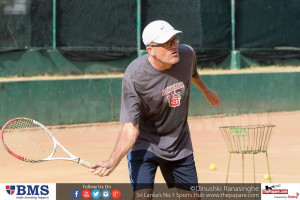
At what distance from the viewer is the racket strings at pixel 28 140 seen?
6.45 m

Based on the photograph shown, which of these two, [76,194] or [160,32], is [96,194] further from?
[160,32]

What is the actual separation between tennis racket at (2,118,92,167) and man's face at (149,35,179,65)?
129 centimetres

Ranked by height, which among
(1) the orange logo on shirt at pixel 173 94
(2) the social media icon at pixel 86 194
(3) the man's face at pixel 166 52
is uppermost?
(3) the man's face at pixel 166 52

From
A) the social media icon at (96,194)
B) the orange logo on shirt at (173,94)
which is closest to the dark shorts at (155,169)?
the orange logo on shirt at (173,94)

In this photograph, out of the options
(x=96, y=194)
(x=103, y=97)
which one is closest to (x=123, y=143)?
(x=96, y=194)

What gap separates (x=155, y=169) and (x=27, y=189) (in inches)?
115

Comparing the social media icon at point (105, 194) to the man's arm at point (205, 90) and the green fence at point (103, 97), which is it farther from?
the green fence at point (103, 97)

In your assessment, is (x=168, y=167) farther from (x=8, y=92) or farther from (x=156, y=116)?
(x=8, y=92)

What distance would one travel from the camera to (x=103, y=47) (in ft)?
54.2

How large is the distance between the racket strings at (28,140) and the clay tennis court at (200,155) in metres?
2.29

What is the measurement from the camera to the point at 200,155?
1112 centimetres

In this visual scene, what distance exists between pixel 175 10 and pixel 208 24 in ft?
3.73

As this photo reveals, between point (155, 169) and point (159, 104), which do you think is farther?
point (155, 169)

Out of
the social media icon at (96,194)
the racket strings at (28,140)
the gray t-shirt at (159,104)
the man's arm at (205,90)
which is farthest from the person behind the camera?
the social media icon at (96,194)
